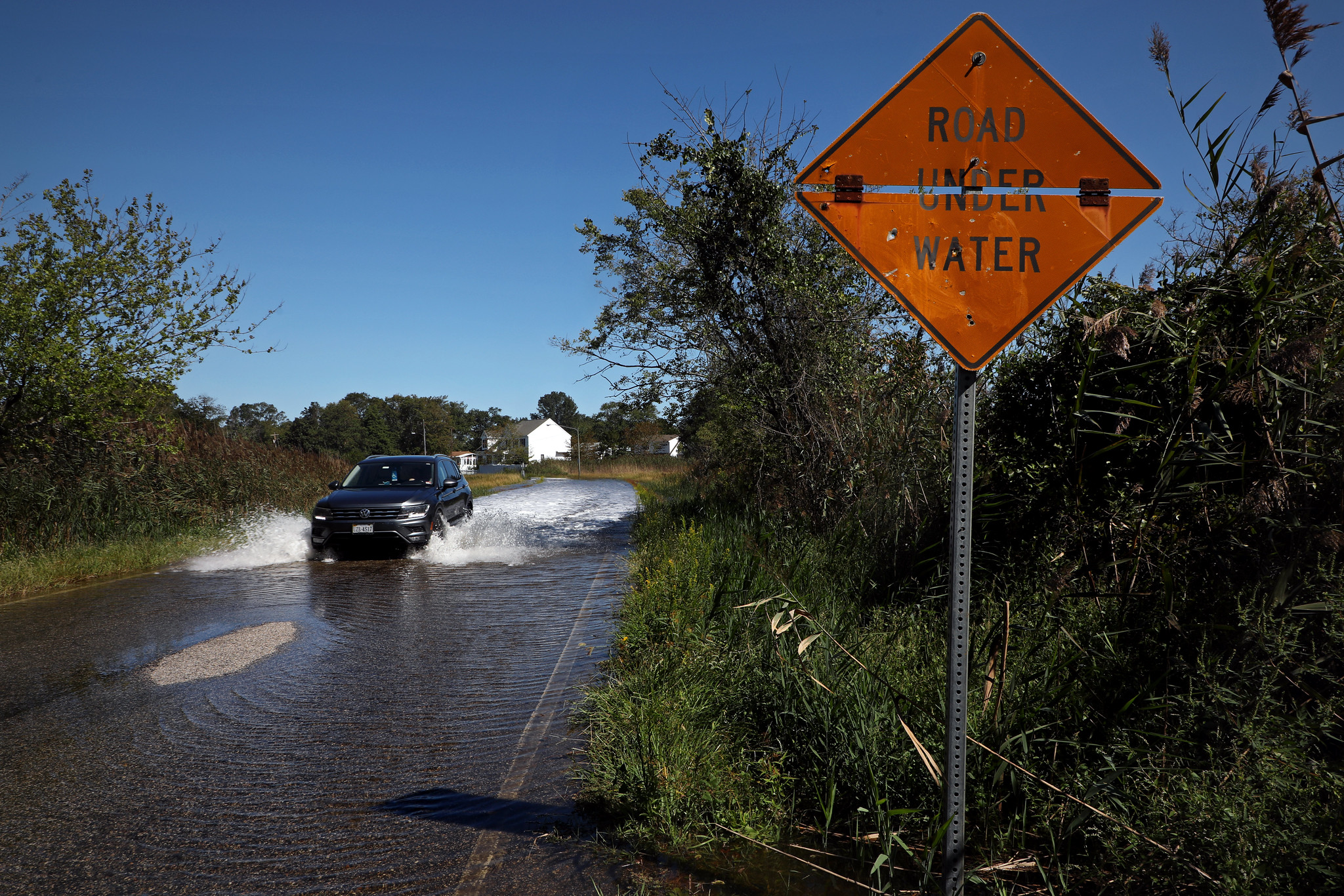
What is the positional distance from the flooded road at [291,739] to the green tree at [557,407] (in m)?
183

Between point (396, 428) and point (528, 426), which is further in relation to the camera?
point (528, 426)

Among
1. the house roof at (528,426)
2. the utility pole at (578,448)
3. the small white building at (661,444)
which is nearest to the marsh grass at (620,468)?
the utility pole at (578,448)

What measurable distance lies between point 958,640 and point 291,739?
404cm

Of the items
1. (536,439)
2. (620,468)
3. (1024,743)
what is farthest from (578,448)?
(1024,743)

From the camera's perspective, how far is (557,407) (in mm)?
194250

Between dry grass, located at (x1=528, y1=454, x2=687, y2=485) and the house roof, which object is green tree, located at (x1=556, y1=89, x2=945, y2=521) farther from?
the house roof

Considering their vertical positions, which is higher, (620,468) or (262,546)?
(620,468)

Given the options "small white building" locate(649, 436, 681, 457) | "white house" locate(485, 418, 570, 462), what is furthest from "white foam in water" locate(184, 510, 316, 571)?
"white house" locate(485, 418, 570, 462)

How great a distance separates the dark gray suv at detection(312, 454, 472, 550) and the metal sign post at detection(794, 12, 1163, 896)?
11696 millimetres

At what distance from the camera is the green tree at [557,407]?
19250 cm

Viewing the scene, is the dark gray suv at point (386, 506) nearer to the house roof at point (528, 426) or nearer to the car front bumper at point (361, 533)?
the car front bumper at point (361, 533)

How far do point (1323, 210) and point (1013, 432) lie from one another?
2019 millimetres

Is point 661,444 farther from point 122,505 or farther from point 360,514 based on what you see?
point 360,514

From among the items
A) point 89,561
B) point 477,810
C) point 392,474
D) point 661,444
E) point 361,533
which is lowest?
point 477,810
